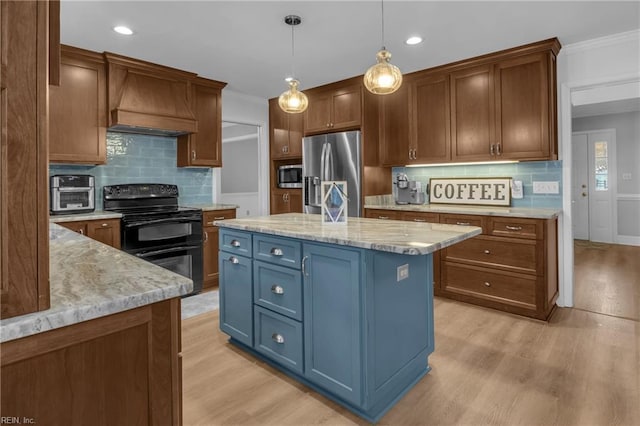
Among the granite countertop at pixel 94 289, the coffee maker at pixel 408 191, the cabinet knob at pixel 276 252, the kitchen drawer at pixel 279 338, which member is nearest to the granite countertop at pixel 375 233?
the cabinet knob at pixel 276 252

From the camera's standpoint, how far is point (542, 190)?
352 cm

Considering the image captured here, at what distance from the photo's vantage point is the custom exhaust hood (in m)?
3.48

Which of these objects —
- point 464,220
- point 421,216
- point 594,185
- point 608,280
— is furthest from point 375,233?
point 594,185

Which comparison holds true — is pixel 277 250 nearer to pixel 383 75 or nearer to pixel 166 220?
pixel 383 75

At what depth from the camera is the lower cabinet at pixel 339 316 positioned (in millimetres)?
1763

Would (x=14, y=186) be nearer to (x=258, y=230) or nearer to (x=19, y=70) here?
(x=19, y=70)

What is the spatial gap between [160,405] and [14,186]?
61cm

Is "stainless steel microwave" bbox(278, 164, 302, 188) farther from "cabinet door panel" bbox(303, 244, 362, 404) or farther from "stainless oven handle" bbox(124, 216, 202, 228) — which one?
"cabinet door panel" bbox(303, 244, 362, 404)

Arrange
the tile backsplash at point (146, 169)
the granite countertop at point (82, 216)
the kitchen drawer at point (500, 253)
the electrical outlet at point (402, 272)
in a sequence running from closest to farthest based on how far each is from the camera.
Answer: the electrical outlet at point (402, 272) < the granite countertop at point (82, 216) < the kitchen drawer at point (500, 253) < the tile backsplash at point (146, 169)

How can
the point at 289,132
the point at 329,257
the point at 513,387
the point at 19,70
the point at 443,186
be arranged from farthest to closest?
the point at 289,132 < the point at 443,186 < the point at 513,387 < the point at 329,257 < the point at 19,70

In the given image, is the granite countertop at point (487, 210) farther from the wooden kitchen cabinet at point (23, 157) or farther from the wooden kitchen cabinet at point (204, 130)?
the wooden kitchen cabinet at point (23, 157)

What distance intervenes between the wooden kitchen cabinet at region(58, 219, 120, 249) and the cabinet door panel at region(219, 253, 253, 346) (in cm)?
136

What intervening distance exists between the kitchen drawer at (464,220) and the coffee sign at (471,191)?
621 millimetres

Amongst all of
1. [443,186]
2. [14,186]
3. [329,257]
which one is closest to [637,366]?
[329,257]
